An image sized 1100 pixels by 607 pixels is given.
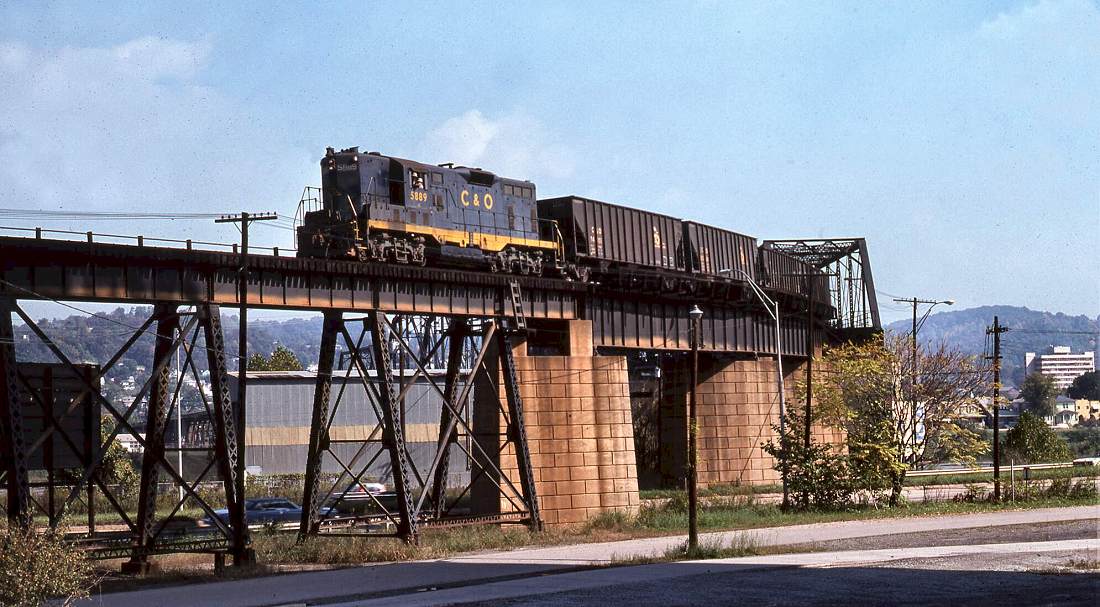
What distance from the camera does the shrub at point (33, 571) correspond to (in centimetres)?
1872

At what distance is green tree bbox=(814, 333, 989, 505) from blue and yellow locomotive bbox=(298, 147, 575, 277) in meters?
14.8

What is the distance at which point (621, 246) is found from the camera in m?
51.0

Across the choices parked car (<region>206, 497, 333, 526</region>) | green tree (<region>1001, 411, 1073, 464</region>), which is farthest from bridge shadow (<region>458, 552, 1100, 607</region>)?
green tree (<region>1001, 411, 1073, 464</region>)

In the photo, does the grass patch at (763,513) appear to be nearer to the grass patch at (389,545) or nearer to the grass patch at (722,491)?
the grass patch at (389,545)

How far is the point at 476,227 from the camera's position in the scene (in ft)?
141

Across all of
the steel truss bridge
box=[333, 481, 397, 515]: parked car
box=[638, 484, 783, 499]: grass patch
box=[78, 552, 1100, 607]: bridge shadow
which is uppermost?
the steel truss bridge

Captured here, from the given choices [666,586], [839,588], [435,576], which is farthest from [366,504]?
[839,588]

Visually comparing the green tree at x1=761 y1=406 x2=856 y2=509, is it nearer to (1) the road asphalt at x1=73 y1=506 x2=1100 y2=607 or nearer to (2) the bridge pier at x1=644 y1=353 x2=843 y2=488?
(1) the road asphalt at x1=73 y1=506 x2=1100 y2=607

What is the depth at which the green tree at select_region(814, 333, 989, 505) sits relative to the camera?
159 feet

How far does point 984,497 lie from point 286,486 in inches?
1610

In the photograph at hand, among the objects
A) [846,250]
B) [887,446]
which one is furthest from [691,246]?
[846,250]

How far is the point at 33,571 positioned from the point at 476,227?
84.2 feet

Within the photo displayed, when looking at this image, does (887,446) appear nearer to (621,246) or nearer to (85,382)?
(621,246)

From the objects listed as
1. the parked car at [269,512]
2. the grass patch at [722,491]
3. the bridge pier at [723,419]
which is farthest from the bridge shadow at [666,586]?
the bridge pier at [723,419]
